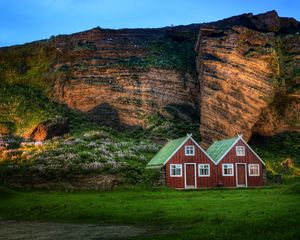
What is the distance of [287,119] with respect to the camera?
91938 millimetres

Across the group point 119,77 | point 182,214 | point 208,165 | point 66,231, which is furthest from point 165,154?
point 119,77

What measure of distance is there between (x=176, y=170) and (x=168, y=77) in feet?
152

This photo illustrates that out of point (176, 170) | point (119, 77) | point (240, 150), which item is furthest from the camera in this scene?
point (119, 77)

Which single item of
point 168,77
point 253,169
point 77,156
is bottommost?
point 253,169

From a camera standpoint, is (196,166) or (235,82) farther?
(235,82)

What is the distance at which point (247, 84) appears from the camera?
282 ft

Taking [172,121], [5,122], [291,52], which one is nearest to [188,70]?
[172,121]

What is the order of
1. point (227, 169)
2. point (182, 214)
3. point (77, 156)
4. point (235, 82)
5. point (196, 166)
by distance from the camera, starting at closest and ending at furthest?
point (182, 214)
point (196, 166)
point (77, 156)
point (227, 169)
point (235, 82)

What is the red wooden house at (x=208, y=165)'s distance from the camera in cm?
6300

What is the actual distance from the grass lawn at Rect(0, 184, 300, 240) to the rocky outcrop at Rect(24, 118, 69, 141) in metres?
32.5

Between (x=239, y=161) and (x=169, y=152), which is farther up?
(x=169, y=152)

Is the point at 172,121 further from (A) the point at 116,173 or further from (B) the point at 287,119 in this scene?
(A) the point at 116,173

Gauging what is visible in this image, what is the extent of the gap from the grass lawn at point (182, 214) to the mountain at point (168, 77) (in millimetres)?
46553

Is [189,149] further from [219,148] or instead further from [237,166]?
[237,166]
